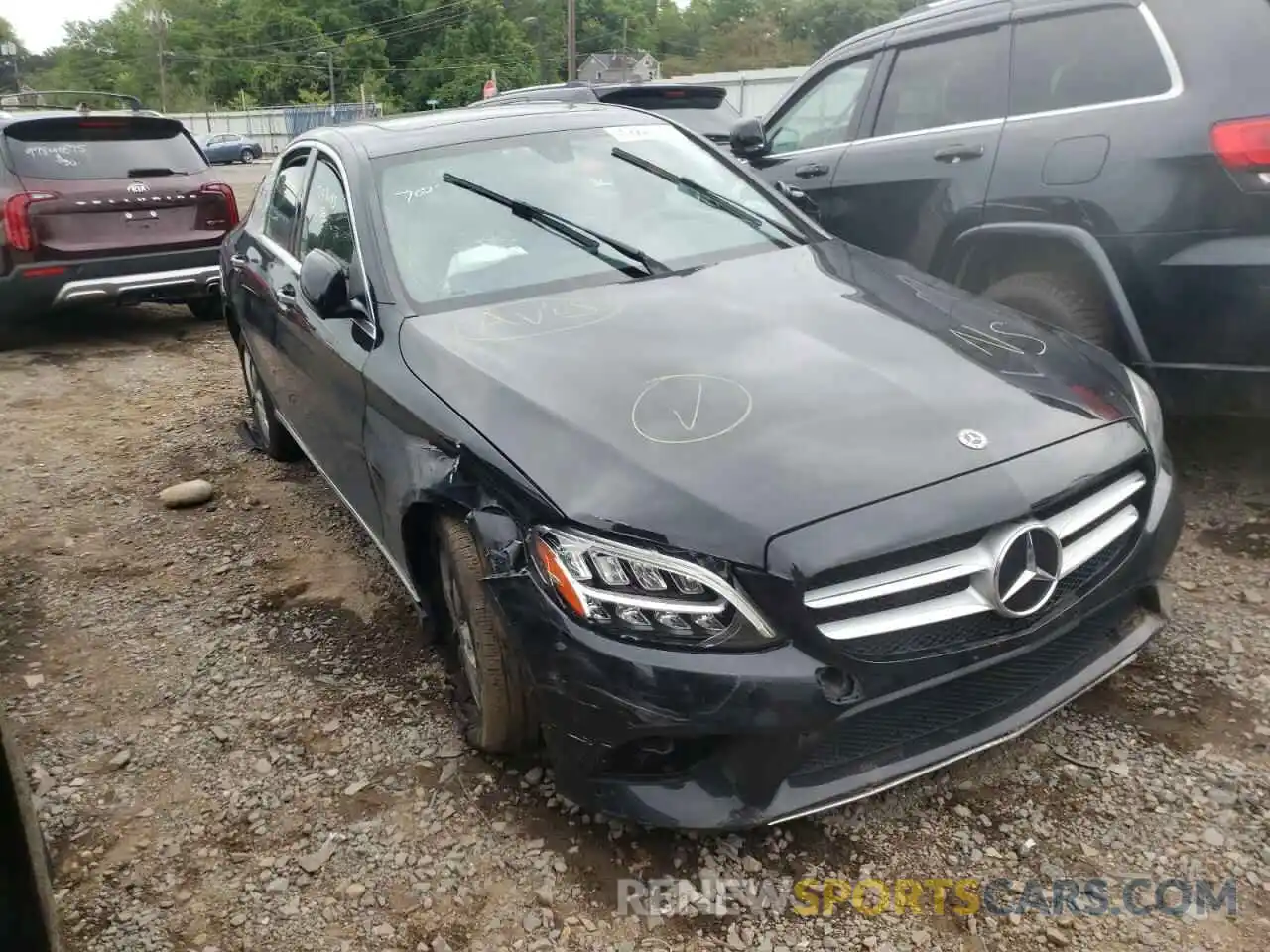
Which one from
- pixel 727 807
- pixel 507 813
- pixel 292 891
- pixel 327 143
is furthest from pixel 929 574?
pixel 327 143

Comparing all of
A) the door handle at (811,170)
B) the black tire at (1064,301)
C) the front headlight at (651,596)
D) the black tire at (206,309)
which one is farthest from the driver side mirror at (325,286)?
the black tire at (206,309)

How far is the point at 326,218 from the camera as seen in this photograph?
3.67m

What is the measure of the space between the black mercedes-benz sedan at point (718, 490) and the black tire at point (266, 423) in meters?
1.61

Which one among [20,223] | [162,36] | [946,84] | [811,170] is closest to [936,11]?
[946,84]

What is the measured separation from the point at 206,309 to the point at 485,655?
6.89m

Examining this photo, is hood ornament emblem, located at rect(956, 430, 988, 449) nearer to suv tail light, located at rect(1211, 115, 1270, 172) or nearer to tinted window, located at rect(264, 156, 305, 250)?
suv tail light, located at rect(1211, 115, 1270, 172)

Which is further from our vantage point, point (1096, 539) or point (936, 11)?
point (936, 11)

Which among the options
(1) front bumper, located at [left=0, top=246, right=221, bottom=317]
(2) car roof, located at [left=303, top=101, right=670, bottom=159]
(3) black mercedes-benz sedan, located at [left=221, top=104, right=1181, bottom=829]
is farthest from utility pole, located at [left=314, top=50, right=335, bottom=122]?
(3) black mercedes-benz sedan, located at [left=221, top=104, right=1181, bottom=829]

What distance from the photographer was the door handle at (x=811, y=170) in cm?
506

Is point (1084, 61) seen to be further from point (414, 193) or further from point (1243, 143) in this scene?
point (414, 193)

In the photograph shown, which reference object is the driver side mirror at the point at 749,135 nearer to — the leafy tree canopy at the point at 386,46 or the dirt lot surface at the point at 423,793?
the dirt lot surface at the point at 423,793

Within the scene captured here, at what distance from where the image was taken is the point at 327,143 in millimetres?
3797

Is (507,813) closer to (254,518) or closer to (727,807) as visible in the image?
(727,807)

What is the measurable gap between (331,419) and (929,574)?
2230 mm
